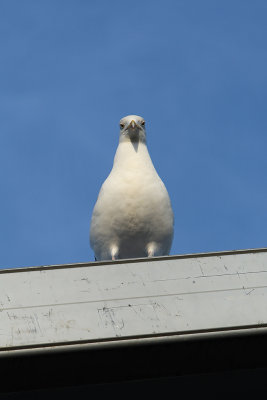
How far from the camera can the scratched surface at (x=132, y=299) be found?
3439mm

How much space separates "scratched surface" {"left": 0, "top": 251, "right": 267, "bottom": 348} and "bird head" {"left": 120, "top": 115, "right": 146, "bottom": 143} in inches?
130

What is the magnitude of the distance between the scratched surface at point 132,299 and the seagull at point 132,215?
Result: 244 centimetres

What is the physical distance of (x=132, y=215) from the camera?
614 centimetres

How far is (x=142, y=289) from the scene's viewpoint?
3605 millimetres

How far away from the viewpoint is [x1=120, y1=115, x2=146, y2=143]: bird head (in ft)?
22.7

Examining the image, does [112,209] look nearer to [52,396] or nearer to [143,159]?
[143,159]

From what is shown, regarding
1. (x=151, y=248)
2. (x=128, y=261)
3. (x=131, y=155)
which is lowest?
(x=128, y=261)

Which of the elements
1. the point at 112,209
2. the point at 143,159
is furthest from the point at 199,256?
the point at 143,159

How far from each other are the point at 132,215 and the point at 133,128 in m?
1.05

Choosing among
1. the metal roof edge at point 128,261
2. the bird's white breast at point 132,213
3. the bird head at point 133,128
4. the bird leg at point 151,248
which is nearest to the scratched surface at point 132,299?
the metal roof edge at point 128,261

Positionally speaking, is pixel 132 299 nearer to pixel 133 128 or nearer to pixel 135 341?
pixel 135 341

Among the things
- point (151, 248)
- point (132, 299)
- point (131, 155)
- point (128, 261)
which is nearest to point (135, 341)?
point (132, 299)

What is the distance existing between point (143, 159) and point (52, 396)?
332 cm

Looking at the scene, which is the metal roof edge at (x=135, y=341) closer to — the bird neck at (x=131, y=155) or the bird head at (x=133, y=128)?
the bird neck at (x=131, y=155)
